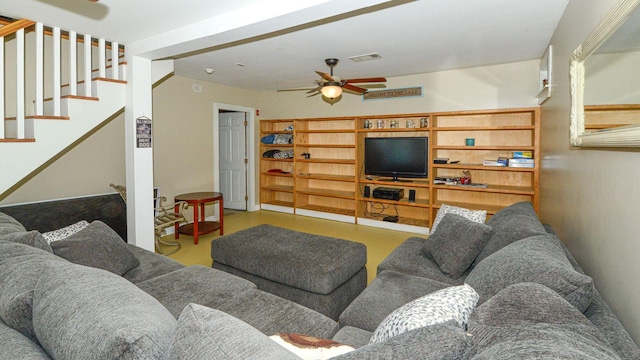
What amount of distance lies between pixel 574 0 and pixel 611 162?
163 centimetres

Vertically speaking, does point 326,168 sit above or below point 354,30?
below

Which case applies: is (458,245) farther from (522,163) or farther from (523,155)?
(523,155)

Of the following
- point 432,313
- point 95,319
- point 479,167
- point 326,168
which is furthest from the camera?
point 326,168

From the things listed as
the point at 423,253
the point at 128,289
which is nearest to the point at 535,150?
the point at 423,253

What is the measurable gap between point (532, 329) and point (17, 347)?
57.8 inches

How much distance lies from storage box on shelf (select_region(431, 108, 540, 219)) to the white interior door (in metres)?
3.79

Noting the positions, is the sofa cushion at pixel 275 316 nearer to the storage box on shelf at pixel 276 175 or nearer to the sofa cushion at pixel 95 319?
the sofa cushion at pixel 95 319

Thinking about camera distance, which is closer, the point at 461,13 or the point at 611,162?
the point at 611,162

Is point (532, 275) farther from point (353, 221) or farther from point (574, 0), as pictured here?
point (353, 221)

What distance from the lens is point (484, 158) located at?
5082mm

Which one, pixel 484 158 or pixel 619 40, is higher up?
pixel 619 40

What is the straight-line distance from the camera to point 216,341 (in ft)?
2.72

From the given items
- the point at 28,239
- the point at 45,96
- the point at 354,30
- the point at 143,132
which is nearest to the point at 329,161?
the point at 354,30

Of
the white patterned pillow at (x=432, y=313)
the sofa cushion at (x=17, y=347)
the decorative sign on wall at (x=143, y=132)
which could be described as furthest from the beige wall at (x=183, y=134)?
the white patterned pillow at (x=432, y=313)
